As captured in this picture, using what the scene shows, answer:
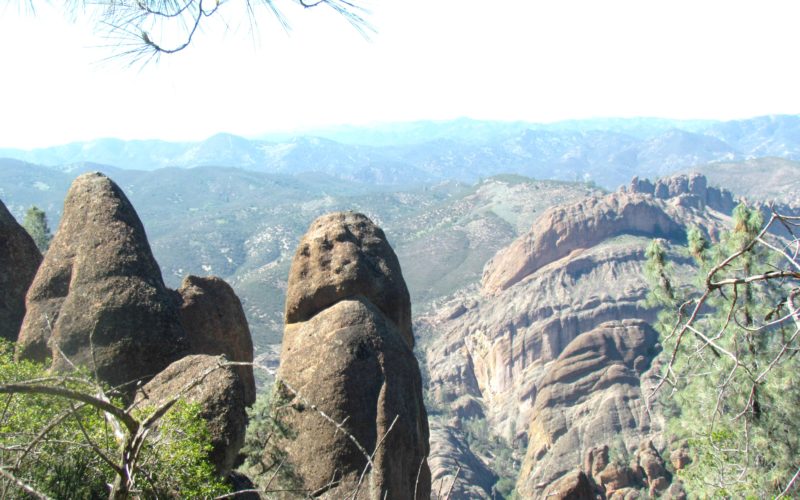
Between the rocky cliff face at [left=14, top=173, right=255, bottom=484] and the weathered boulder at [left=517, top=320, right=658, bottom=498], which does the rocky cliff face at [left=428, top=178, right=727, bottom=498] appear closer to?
the weathered boulder at [left=517, top=320, right=658, bottom=498]

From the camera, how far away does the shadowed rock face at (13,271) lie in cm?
1448

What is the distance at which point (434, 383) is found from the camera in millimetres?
100188

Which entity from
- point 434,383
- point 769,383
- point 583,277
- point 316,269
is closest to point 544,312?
point 583,277

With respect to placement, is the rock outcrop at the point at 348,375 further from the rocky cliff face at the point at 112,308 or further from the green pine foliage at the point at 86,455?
the green pine foliage at the point at 86,455

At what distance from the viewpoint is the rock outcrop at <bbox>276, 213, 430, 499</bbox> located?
11.0m

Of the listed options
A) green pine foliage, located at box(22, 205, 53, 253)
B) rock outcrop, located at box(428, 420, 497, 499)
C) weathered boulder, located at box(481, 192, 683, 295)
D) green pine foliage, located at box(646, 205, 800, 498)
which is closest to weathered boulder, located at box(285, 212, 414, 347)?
green pine foliage, located at box(646, 205, 800, 498)

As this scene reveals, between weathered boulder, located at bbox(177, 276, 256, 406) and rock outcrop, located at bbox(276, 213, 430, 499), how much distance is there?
1966mm

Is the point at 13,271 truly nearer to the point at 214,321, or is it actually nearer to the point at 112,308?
the point at 112,308

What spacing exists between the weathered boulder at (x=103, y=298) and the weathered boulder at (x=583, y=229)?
4189 inches

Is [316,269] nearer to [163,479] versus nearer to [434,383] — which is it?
[163,479]

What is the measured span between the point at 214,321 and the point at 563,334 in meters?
87.0

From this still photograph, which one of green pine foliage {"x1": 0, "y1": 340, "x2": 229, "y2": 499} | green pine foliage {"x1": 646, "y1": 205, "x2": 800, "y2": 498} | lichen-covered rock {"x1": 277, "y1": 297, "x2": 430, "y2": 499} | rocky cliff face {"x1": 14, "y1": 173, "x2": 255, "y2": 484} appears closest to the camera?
green pine foliage {"x1": 0, "y1": 340, "x2": 229, "y2": 499}

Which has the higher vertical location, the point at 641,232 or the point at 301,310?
the point at 301,310

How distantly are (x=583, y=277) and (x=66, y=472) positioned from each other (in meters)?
105
